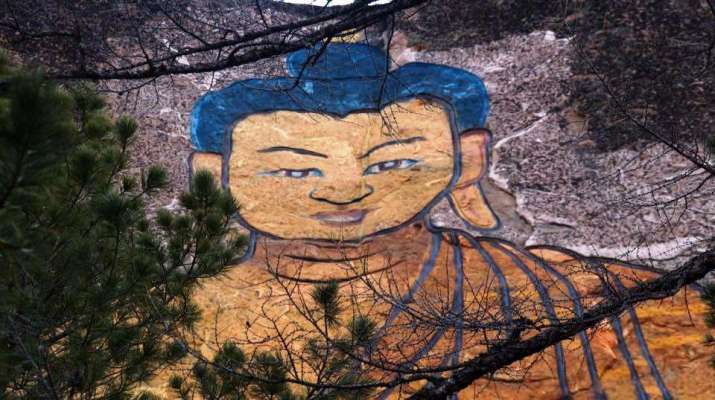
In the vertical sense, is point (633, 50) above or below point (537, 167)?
above

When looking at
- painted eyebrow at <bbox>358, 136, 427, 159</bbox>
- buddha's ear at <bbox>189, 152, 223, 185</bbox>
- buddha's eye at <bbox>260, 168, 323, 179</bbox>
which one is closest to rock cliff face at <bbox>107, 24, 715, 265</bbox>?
buddha's ear at <bbox>189, 152, 223, 185</bbox>

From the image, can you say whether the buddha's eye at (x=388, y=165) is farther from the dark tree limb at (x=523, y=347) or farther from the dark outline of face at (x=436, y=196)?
the dark tree limb at (x=523, y=347)

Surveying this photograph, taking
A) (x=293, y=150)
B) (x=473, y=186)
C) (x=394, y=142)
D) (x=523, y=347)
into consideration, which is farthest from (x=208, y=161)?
(x=523, y=347)

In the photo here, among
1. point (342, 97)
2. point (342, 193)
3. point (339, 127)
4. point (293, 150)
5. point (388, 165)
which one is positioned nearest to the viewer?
point (342, 193)

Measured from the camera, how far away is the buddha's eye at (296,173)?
5.25m

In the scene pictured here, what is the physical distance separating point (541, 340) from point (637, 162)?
236 centimetres

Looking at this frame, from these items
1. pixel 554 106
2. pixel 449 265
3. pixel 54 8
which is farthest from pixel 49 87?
pixel 54 8

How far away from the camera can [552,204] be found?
179 inches

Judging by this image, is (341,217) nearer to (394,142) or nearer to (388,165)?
(388,165)

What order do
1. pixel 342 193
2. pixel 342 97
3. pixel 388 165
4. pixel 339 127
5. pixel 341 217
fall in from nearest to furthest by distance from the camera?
pixel 341 217, pixel 342 193, pixel 388 165, pixel 339 127, pixel 342 97

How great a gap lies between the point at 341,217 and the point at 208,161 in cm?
100

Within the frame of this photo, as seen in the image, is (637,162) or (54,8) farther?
(54,8)

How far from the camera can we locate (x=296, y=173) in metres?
5.28

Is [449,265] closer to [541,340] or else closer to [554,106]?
[554,106]
